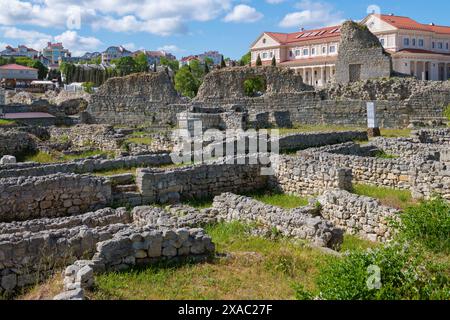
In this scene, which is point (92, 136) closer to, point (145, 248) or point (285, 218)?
point (285, 218)

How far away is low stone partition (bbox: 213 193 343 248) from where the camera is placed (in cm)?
925

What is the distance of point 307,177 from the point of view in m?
13.5

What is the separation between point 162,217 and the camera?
33.6 feet

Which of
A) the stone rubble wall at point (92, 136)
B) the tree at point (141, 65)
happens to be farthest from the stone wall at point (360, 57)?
the tree at point (141, 65)

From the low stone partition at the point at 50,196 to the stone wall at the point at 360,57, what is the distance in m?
30.8

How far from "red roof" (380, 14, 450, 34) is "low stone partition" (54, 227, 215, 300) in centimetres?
5706

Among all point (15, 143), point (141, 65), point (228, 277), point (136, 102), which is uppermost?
point (141, 65)

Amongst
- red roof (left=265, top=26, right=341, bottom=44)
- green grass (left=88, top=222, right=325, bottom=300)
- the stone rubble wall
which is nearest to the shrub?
green grass (left=88, top=222, right=325, bottom=300)

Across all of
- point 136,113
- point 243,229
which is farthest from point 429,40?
point 243,229

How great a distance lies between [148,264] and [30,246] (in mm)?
1677

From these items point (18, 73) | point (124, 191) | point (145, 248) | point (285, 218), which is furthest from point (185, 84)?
point (145, 248)

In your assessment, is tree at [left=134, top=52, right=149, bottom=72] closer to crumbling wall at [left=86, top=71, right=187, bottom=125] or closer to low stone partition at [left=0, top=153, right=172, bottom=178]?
crumbling wall at [left=86, top=71, right=187, bottom=125]

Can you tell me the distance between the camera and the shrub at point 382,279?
18.4ft

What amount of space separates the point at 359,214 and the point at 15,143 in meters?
17.0
